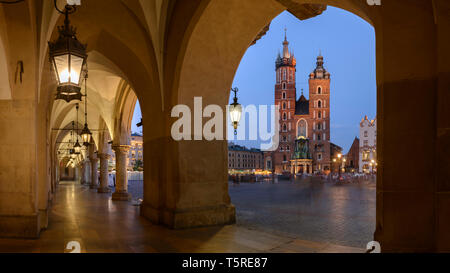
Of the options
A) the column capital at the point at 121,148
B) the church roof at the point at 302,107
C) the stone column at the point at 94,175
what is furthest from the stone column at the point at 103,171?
the church roof at the point at 302,107

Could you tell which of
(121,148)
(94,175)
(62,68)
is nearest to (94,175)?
(94,175)

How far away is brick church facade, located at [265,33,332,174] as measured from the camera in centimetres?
7931

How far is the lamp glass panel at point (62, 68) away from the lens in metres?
4.19

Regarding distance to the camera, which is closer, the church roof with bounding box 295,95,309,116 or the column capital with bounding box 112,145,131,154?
the column capital with bounding box 112,145,131,154

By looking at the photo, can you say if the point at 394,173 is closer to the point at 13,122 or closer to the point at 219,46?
the point at 219,46

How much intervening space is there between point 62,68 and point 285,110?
84447mm

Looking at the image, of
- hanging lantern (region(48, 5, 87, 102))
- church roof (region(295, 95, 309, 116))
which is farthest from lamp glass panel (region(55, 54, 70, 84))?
church roof (region(295, 95, 309, 116))

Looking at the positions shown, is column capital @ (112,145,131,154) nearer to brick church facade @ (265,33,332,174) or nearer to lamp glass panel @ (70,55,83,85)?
lamp glass panel @ (70,55,83,85)

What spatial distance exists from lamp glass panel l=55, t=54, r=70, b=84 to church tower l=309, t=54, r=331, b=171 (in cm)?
8000

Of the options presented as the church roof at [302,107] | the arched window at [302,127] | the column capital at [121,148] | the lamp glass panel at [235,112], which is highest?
the church roof at [302,107]

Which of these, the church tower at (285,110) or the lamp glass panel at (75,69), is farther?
the church tower at (285,110)

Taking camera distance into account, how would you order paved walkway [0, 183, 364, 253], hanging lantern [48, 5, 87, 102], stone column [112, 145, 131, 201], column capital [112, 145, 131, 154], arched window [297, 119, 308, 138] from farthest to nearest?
1. arched window [297, 119, 308, 138]
2. column capital [112, 145, 131, 154]
3. stone column [112, 145, 131, 201]
4. paved walkway [0, 183, 364, 253]
5. hanging lantern [48, 5, 87, 102]

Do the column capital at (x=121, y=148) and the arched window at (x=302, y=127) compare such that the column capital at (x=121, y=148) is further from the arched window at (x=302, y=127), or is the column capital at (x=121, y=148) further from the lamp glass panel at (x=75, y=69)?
the arched window at (x=302, y=127)

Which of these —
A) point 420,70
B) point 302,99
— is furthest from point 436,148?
point 302,99
